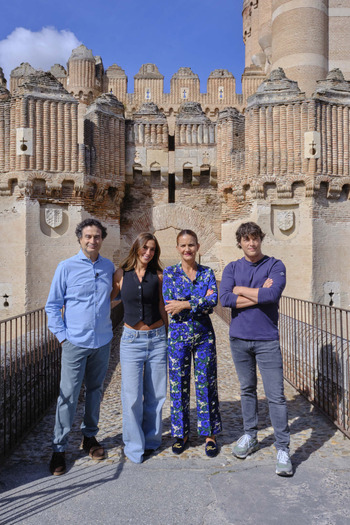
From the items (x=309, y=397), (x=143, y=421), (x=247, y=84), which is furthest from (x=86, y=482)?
(x=247, y=84)

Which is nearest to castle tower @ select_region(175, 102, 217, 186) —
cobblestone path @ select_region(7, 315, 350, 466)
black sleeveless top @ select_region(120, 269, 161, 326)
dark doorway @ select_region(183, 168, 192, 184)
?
dark doorway @ select_region(183, 168, 192, 184)

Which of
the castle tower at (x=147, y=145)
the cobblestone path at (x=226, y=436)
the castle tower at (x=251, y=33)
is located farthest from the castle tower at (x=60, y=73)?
the cobblestone path at (x=226, y=436)

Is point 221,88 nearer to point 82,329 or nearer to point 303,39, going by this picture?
point 303,39

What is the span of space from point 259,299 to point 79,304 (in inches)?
57.2

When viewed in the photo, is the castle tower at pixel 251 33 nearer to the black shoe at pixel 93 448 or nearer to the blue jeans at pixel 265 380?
the blue jeans at pixel 265 380

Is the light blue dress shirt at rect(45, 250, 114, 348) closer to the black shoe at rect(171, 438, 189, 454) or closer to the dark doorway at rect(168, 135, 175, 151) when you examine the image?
the black shoe at rect(171, 438, 189, 454)

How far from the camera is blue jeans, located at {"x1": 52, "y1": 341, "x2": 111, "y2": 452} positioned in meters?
3.28

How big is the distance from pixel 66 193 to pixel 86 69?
18.4 metres

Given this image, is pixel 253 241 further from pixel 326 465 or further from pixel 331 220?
pixel 331 220

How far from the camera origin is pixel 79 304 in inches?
132

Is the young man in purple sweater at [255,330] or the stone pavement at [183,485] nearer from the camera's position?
the stone pavement at [183,485]

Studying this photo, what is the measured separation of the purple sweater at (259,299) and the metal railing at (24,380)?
189 centimetres

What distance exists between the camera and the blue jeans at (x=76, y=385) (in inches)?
129

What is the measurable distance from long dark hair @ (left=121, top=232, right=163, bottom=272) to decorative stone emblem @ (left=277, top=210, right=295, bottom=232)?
229 inches
